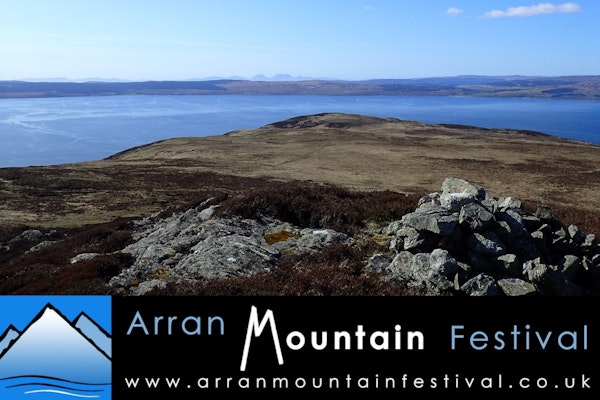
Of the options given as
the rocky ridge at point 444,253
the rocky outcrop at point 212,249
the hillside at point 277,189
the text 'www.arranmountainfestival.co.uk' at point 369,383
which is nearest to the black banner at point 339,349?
the text 'www.arranmountainfestival.co.uk' at point 369,383

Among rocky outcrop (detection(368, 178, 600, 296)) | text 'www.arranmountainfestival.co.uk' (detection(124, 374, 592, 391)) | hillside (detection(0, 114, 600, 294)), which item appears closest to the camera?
text 'www.arranmountainfestival.co.uk' (detection(124, 374, 592, 391))

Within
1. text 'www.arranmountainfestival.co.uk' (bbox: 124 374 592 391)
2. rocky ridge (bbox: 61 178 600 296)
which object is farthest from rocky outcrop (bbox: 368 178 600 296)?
text 'www.arranmountainfestival.co.uk' (bbox: 124 374 592 391)

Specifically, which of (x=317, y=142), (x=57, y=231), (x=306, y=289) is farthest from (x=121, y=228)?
(x=317, y=142)

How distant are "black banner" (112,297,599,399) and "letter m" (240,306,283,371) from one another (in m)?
0.01

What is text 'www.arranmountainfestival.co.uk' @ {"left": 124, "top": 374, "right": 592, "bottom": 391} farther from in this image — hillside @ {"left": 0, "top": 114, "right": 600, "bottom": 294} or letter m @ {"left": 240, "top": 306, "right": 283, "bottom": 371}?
hillside @ {"left": 0, "top": 114, "right": 600, "bottom": 294}

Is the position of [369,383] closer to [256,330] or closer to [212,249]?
[256,330]

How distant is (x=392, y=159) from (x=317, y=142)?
81.0 ft

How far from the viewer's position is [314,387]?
259 inches

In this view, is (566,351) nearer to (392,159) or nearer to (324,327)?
(324,327)

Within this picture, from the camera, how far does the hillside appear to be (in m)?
13.9

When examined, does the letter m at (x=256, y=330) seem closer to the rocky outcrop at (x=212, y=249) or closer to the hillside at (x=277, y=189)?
the hillside at (x=277, y=189)

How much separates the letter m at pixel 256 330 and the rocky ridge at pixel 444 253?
13.5ft

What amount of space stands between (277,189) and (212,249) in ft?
20.2

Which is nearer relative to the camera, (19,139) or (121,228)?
(121,228)
